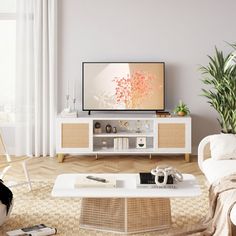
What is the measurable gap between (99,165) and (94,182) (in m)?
2.51

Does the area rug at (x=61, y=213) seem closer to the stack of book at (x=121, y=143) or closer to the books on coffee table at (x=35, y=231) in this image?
the books on coffee table at (x=35, y=231)

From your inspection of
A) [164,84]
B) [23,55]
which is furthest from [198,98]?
[23,55]

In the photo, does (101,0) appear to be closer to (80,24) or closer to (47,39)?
(80,24)

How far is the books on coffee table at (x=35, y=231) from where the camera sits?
3729mm

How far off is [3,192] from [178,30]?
376 cm

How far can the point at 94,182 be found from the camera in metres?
3.86

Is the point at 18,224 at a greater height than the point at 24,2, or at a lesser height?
lesser

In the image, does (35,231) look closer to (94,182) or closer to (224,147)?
(94,182)

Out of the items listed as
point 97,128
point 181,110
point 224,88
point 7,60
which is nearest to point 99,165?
point 97,128

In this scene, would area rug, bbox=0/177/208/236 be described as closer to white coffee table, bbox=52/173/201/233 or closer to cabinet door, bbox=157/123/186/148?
white coffee table, bbox=52/173/201/233

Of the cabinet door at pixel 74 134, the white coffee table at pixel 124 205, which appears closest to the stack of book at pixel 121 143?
the cabinet door at pixel 74 134

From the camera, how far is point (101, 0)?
6789 millimetres

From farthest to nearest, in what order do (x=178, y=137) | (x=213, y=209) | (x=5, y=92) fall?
(x=5, y=92), (x=178, y=137), (x=213, y=209)

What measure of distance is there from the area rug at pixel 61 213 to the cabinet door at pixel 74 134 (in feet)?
5.13
